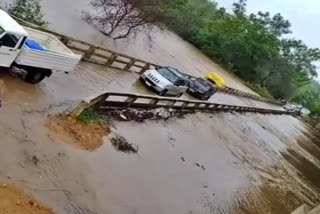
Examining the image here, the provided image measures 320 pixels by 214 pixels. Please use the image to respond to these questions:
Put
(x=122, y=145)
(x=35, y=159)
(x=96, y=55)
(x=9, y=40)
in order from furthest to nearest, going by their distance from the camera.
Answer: (x=96, y=55) < (x=122, y=145) < (x=9, y=40) < (x=35, y=159)

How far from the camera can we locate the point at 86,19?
34375 mm

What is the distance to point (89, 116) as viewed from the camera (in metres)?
16.0

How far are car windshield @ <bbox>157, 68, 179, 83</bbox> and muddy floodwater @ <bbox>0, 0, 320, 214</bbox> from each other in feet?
5.71

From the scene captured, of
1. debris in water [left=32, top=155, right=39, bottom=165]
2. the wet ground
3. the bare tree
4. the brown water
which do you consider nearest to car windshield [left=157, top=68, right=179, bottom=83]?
the wet ground

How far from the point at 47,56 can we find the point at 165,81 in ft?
38.6

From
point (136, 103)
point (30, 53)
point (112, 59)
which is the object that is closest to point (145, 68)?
point (112, 59)

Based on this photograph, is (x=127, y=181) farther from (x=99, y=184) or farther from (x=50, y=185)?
(x=50, y=185)

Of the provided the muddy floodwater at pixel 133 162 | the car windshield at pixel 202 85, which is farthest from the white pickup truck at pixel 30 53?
the car windshield at pixel 202 85

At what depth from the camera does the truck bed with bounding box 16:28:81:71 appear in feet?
47.7

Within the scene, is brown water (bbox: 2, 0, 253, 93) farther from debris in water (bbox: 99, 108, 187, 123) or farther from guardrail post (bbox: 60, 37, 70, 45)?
debris in water (bbox: 99, 108, 187, 123)

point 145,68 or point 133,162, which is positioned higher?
point 145,68

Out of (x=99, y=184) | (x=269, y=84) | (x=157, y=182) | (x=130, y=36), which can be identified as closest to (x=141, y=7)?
(x=130, y=36)

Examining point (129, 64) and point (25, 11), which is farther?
point (129, 64)

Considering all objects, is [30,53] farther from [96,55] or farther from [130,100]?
[96,55]
